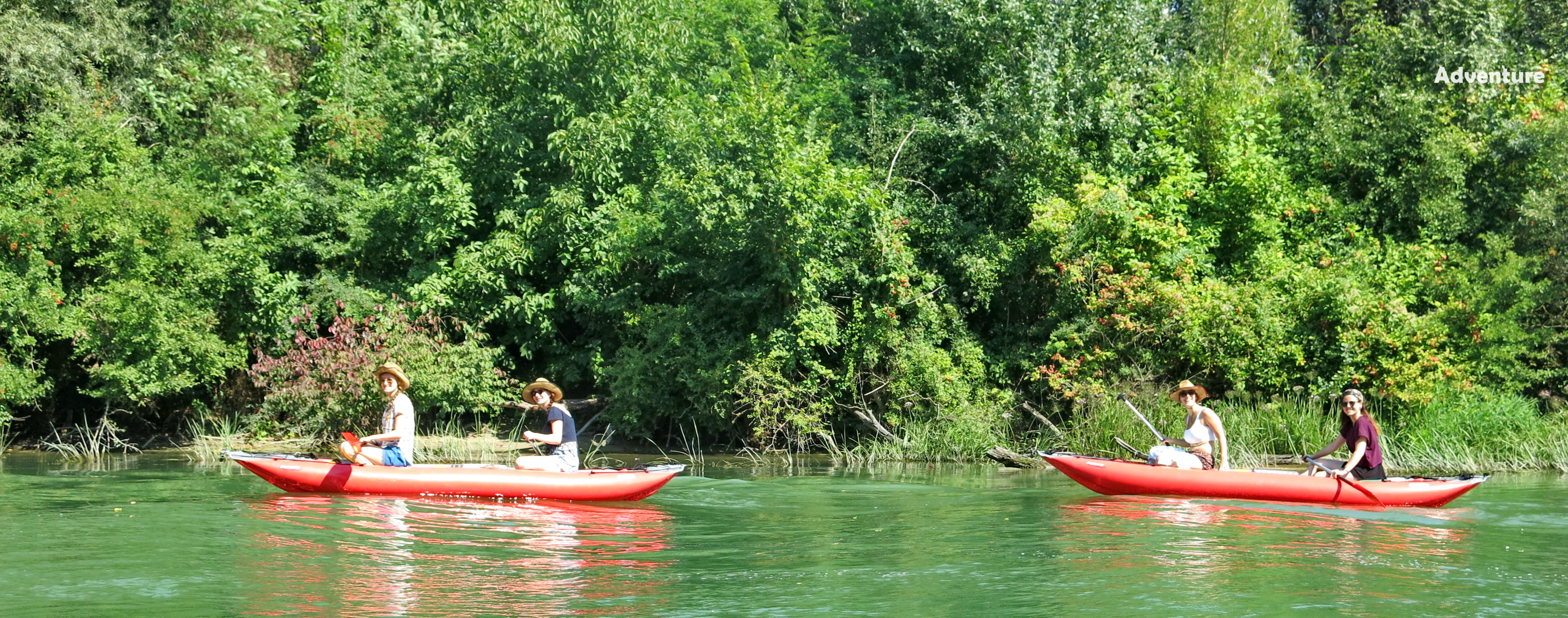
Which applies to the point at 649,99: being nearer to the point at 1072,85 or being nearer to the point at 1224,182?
the point at 1072,85

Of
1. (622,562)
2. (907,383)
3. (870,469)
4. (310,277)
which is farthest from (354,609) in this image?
(310,277)

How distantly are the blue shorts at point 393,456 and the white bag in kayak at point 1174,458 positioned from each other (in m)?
7.35

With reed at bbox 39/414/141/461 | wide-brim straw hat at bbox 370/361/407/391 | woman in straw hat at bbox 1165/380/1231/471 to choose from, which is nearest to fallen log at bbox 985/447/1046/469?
woman in straw hat at bbox 1165/380/1231/471

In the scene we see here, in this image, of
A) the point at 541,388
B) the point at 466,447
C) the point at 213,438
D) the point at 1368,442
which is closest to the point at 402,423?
the point at 541,388

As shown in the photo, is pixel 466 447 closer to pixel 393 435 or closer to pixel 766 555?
pixel 393 435

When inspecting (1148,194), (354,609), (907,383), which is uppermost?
(1148,194)

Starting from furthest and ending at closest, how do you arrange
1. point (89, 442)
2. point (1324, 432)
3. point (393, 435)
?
point (89, 442) < point (1324, 432) < point (393, 435)

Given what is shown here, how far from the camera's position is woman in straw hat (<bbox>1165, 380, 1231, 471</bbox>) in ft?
42.5

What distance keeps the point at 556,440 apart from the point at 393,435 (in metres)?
1.49

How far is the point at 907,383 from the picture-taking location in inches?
695

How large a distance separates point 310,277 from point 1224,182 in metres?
14.1

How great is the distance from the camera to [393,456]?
1248 cm

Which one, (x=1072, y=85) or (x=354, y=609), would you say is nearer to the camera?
(x=354, y=609)

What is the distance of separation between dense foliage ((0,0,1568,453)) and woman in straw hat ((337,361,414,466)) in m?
5.16
